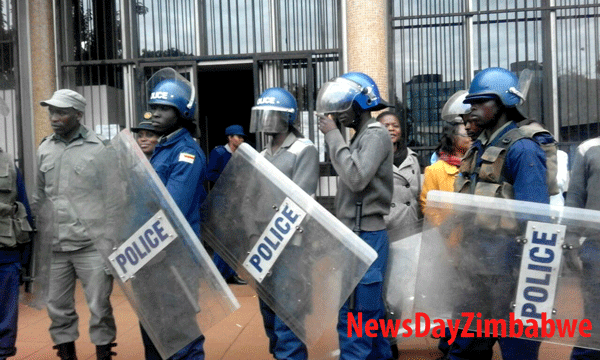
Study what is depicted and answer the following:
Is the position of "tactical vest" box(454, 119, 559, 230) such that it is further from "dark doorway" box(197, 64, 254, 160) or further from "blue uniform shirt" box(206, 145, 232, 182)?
"dark doorway" box(197, 64, 254, 160)

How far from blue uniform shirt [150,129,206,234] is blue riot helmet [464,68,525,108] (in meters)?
1.56

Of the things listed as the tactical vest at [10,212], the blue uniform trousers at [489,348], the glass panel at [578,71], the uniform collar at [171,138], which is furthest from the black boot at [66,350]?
the glass panel at [578,71]

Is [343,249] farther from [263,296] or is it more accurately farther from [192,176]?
[192,176]

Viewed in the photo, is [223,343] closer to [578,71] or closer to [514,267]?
[514,267]

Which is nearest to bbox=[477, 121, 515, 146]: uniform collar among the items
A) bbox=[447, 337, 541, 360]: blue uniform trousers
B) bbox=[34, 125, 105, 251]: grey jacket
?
bbox=[447, 337, 541, 360]: blue uniform trousers

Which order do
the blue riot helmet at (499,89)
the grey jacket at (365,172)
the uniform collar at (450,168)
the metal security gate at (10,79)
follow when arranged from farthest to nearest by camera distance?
1. the metal security gate at (10,79)
2. the uniform collar at (450,168)
3. the grey jacket at (365,172)
4. the blue riot helmet at (499,89)

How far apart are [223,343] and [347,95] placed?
2.36 meters

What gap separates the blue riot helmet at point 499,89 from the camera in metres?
3.14

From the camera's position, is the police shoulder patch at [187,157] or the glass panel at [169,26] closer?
the police shoulder patch at [187,157]

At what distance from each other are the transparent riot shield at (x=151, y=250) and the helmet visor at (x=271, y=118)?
104cm

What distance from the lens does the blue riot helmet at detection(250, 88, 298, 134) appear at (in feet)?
13.8

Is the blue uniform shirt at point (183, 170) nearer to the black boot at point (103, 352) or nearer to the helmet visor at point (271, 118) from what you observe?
the helmet visor at point (271, 118)

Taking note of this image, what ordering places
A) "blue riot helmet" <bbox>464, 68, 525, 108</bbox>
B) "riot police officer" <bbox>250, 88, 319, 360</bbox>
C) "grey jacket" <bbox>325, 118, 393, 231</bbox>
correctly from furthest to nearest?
"riot police officer" <bbox>250, 88, 319, 360</bbox>
"grey jacket" <bbox>325, 118, 393, 231</bbox>
"blue riot helmet" <bbox>464, 68, 525, 108</bbox>

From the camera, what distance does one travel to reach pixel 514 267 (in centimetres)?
284
